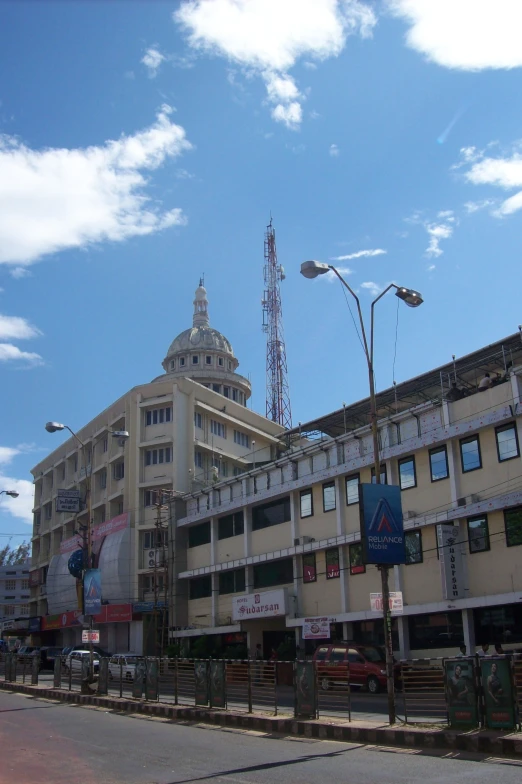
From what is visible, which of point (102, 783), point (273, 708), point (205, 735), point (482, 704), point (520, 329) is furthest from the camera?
point (520, 329)

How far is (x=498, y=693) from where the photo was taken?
12672mm

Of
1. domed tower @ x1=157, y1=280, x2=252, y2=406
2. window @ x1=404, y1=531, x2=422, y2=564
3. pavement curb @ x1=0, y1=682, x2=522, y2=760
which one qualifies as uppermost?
domed tower @ x1=157, y1=280, x2=252, y2=406

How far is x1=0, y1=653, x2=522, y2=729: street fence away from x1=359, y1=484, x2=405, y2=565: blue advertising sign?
221 cm

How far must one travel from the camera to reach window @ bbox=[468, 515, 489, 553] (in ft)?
94.4

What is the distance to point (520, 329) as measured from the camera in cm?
2991

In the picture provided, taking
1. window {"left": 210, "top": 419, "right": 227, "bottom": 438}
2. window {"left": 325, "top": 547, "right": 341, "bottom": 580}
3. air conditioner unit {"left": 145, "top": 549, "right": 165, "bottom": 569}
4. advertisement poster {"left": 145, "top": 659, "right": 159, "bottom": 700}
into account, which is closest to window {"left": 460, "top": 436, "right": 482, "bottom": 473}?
window {"left": 325, "top": 547, "right": 341, "bottom": 580}

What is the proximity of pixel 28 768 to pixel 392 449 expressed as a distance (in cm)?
2321

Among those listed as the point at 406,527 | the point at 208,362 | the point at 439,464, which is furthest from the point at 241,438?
the point at 439,464

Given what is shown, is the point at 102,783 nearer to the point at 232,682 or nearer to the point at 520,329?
the point at 232,682

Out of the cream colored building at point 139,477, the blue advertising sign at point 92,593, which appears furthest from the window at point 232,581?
the blue advertising sign at point 92,593

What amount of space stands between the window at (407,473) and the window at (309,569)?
6905mm

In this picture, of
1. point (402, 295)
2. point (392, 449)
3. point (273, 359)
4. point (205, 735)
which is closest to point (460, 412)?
point (392, 449)

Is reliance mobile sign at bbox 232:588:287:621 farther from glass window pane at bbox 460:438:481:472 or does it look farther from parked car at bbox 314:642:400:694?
glass window pane at bbox 460:438:481:472

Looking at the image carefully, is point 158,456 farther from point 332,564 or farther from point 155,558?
point 332,564
